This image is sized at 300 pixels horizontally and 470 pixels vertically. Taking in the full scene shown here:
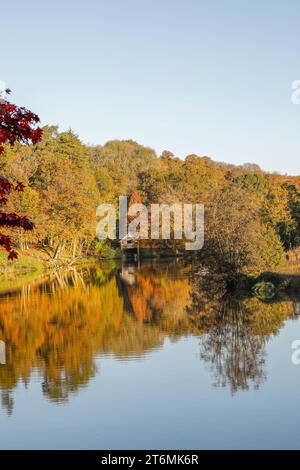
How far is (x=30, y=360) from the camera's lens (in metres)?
14.5

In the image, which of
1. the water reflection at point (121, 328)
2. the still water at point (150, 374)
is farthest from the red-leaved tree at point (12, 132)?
the water reflection at point (121, 328)

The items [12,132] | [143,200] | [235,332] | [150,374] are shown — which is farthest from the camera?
[143,200]

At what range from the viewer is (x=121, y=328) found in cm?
1852

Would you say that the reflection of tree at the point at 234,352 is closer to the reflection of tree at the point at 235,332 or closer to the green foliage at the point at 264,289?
the reflection of tree at the point at 235,332

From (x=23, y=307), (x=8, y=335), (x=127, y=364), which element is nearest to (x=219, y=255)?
(x=23, y=307)

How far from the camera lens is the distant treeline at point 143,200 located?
2581 centimetres

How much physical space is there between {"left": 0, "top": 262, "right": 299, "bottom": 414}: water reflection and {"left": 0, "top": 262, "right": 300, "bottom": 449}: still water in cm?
4

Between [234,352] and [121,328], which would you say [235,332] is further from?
[121,328]

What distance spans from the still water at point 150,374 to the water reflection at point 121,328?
0.04 metres

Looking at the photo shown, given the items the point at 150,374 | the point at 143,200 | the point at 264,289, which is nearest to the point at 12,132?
the point at 150,374

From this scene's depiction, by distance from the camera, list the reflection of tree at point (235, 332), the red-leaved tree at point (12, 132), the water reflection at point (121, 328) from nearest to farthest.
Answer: the red-leaved tree at point (12, 132), the reflection of tree at point (235, 332), the water reflection at point (121, 328)

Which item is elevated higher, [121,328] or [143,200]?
[143,200]

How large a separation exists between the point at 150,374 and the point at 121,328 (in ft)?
18.2

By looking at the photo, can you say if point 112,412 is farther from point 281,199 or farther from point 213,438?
point 281,199
